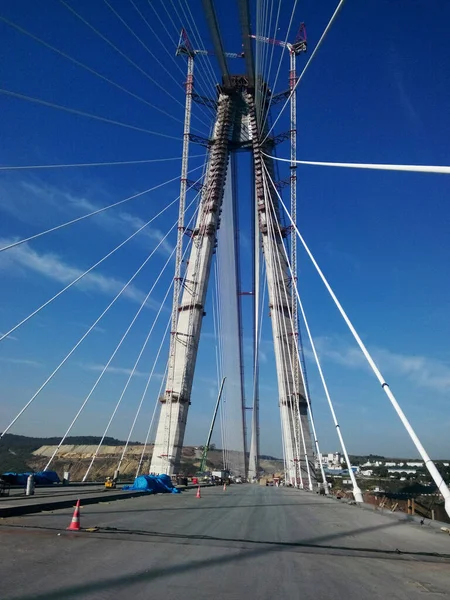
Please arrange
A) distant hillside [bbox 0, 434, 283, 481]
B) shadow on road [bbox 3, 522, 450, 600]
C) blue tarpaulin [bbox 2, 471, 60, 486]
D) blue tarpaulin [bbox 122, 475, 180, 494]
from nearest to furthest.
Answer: shadow on road [bbox 3, 522, 450, 600]
blue tarpaulin [bbox 2, 471, 60, 486]
blue tarpaulin [bbox 122, 475, 180, 494]
distant hillside [bbox 0, 434, 283, 481]

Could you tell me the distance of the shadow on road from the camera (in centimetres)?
489

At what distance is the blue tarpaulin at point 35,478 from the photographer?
24.6 metres

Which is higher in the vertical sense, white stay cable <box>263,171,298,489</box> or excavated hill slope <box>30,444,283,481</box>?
excavated hill slope <box>30,444,283,481</box>

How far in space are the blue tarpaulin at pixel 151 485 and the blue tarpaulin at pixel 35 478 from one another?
4.94 m

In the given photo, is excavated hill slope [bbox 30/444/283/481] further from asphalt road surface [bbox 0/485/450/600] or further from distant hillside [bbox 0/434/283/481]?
asphalt road surface [bbox 0/485/450/600]

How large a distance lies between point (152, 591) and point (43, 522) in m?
5.83

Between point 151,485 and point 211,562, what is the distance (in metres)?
20.6

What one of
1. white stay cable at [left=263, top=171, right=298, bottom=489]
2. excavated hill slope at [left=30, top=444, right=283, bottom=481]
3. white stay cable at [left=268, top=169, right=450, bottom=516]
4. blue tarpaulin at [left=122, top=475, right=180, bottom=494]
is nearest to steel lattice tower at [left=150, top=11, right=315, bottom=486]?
white stay cable at [left=263, top=171, right=298, bottom=489]

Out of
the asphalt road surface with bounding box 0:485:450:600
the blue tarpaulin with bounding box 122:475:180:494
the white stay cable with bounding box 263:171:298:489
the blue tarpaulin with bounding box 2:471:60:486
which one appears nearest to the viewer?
the asphalt road surface with bounding box 0:485:450:600

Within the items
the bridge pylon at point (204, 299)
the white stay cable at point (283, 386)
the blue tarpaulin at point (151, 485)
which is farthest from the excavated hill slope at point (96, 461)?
the blue tarpaulin at point (151, 485)

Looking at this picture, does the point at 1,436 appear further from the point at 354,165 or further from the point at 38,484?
the point at 354,165

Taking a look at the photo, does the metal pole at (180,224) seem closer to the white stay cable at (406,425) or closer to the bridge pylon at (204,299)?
the bridge pylon at (204,299)

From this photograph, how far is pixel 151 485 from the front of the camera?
1021 inches

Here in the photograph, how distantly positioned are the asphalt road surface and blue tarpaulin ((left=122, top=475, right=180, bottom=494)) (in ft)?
48.1
